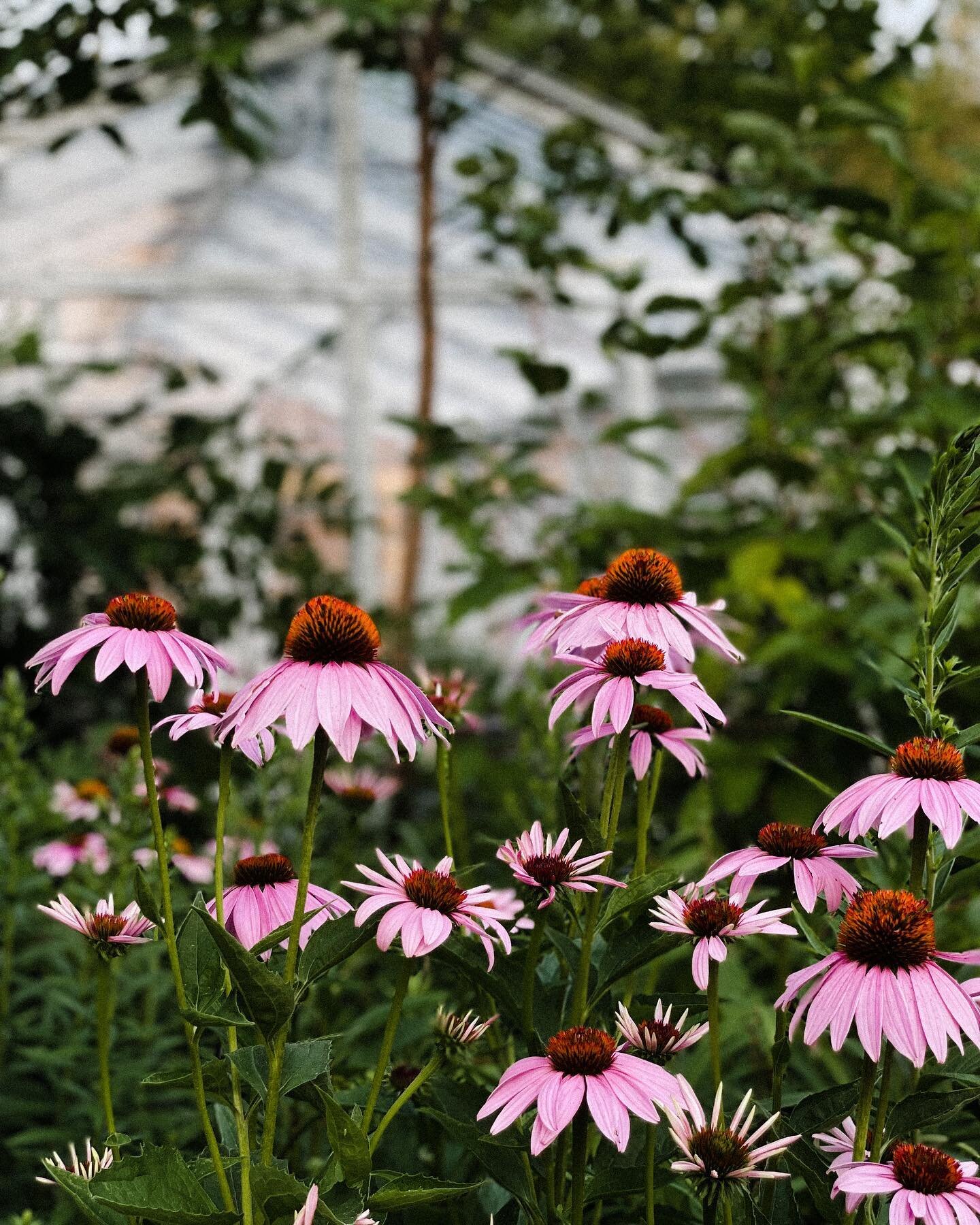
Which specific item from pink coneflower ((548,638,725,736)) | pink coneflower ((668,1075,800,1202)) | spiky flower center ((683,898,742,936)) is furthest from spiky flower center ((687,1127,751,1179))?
pink coneflower ((548,638,725,736))

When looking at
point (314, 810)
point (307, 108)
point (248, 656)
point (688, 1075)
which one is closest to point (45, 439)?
point (248, 656)

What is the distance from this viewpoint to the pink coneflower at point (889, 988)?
1.75 feet

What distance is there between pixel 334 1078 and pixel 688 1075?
429mm

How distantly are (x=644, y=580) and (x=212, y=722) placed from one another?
0.88 feet

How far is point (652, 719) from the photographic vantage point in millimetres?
741

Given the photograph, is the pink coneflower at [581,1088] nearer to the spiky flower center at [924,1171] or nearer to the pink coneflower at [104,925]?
the spiky flower center at [924,1171]

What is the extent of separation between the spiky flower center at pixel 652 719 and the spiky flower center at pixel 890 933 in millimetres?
188

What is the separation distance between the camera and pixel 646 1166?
0.63m

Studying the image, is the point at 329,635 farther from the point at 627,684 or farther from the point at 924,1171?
the point at 924,1171

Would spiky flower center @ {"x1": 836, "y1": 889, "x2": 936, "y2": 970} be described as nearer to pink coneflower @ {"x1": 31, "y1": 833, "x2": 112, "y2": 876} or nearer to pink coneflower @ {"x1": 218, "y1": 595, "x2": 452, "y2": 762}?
pink coneflower @ {"x1": 218, "y1": 595, "x2": 452, "y2": 762}

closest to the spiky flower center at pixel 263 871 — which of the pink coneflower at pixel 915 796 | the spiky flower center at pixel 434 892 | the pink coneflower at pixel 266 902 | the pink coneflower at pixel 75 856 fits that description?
the pink coneflower at pixel 266 902

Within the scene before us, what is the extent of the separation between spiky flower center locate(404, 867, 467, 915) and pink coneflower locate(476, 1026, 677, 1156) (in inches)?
3.4

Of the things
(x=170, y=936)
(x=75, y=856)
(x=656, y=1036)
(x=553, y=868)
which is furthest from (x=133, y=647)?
(x=75, y=856)

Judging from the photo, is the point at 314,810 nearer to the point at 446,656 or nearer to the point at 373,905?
the point at 373,905
